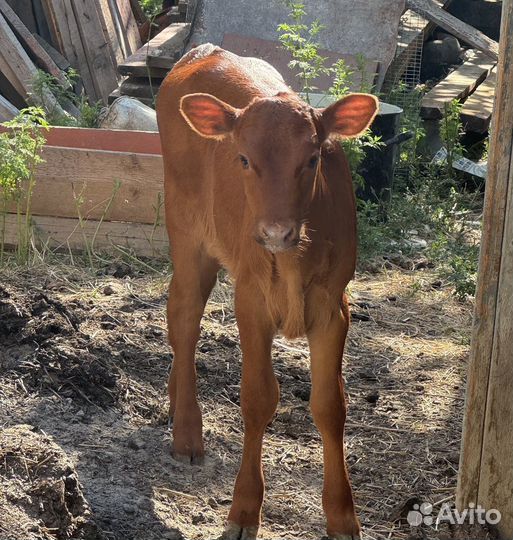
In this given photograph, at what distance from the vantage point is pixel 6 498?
3.93m

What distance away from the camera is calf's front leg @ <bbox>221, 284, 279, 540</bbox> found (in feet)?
14.1

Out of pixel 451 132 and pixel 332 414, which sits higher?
pixel 332 414

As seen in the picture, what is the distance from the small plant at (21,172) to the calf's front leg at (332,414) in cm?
342

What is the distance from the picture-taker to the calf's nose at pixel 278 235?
3740mm

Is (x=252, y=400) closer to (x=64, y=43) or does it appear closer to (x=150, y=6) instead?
(x=64, y=43)

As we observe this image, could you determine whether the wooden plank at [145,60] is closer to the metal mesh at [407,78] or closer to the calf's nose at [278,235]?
the metal mesh at [407,78]

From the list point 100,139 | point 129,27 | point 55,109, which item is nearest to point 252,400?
point 100,139

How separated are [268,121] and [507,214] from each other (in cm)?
101

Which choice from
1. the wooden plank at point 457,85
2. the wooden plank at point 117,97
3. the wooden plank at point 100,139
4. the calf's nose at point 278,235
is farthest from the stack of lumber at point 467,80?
the calf's nose at point 278,235

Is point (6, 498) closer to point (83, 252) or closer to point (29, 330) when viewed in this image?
point (29, 330)

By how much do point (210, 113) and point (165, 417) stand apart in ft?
6.26

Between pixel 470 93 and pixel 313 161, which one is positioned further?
pixel 470 93

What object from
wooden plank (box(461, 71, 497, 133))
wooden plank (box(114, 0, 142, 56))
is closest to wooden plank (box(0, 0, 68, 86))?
wooden plank (box(114, 0, 142, 56))

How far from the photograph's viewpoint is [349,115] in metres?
4.22
